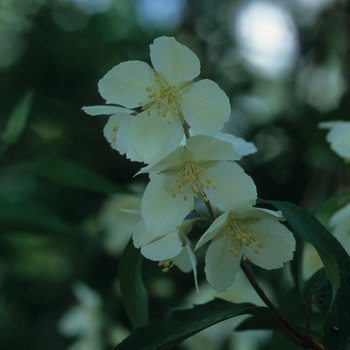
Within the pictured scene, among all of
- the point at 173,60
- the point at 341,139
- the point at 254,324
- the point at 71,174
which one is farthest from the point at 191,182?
the point at 71,174

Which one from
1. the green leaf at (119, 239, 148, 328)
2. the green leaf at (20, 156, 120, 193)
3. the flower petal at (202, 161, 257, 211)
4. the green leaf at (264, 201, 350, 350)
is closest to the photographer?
the green leaf at (264, 201, 350, 350)

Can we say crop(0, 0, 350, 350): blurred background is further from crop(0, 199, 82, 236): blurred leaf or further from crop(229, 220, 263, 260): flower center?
crop(229, 220, 263, 260): flower center

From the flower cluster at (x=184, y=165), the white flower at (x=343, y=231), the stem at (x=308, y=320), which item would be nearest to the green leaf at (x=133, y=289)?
the flower cluster at (x=184, y=165)

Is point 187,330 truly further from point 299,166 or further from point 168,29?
point 168,29

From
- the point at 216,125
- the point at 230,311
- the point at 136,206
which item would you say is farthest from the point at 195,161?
the point at 136,206

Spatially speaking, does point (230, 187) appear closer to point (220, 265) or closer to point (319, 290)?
point (220, 265)

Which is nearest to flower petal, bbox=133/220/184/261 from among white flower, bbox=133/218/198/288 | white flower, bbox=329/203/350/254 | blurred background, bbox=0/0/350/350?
white flower, bbox=133/218/198/288

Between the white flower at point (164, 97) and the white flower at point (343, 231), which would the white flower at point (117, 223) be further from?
the white flower at point (164, 97)
